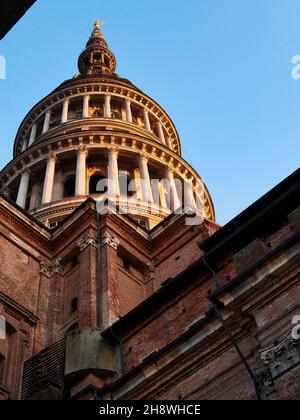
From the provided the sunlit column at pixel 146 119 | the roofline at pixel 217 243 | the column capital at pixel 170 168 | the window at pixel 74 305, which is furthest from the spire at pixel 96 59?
the roofline at pixel 217 243

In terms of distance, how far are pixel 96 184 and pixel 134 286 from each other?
14.2m

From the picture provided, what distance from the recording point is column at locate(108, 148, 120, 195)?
35.9 m

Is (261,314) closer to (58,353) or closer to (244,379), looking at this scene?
(244,379)

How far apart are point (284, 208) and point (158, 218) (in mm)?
18146

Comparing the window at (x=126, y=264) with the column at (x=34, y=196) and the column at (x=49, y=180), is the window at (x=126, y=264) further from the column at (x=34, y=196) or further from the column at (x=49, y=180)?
the column at (x=34, y=196)

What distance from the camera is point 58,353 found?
20234mm

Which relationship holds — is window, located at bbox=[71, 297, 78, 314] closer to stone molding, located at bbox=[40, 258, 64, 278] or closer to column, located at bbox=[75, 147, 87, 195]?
stone molding, located at bbox=[40, 258, 64, 278]

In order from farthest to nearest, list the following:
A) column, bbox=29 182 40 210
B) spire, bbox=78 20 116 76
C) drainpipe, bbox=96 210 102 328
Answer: spire, bbox=78 20 116 76, column, bbox=29 182 40 210, drainpipe, bbox=96 210 102 328

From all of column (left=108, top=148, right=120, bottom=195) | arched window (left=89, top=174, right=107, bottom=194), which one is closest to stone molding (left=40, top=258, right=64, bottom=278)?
column (left=108, top=148, right=120, bottom=195)

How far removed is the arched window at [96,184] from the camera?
37.4 meters

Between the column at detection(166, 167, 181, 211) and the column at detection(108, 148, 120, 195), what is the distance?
3361 millimetres

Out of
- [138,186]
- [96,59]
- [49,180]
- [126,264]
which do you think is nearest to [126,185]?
[138,186]

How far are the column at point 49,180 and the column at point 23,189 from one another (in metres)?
1.56

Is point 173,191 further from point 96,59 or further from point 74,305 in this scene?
point 96,59
